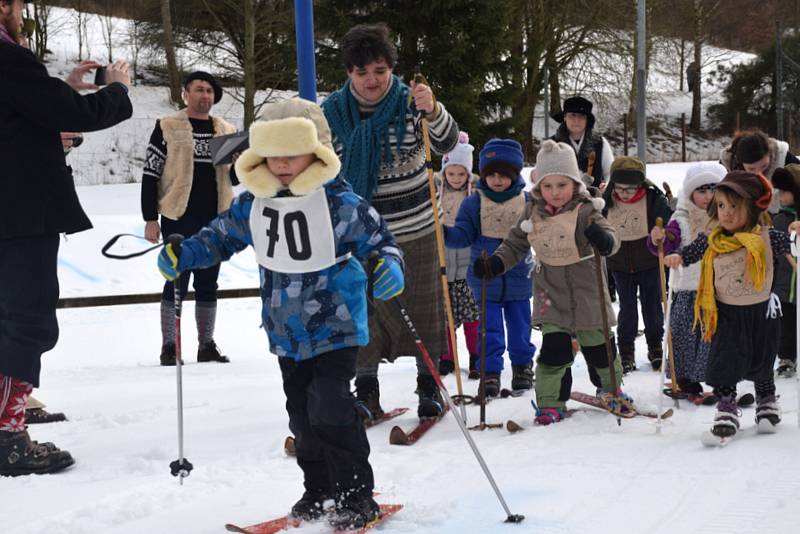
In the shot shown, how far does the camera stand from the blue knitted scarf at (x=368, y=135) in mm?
4977

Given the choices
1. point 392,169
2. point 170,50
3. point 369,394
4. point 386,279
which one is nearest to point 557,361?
point 369,394

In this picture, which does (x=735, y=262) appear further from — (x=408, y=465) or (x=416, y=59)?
(x=416, y=59)

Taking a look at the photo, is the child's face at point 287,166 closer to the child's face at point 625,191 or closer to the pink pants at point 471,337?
the pink pants at point 471,337

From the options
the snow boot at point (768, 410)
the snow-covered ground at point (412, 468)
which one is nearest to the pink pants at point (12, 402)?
the snow-covered ground at point (412, 468)

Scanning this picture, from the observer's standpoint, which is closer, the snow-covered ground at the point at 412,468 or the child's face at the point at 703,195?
the snow-covered ground at the point at 412,468

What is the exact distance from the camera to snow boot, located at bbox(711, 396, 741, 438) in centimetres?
460

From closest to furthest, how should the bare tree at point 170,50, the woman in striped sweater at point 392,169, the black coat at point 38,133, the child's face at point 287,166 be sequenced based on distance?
the child's face at point 287,166
the black coat at point 38,133
the woman in striped sweater at point 392,169
the bare tree at point 170,50

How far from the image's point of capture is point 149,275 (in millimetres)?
11688

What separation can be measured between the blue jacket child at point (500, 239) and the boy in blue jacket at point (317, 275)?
2596 mm

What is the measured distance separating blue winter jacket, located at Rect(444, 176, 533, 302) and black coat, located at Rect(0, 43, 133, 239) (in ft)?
7.90

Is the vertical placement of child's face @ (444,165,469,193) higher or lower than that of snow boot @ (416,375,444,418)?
higher

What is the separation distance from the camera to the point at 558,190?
5.21 m

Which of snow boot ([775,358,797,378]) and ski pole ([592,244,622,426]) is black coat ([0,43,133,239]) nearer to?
ski pole ([592,244,622,426])

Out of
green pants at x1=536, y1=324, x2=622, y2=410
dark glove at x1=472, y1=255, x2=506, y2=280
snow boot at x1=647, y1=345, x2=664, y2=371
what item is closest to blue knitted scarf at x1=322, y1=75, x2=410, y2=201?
dark glove at x1=472, y1=255, x2=506, y2=280
